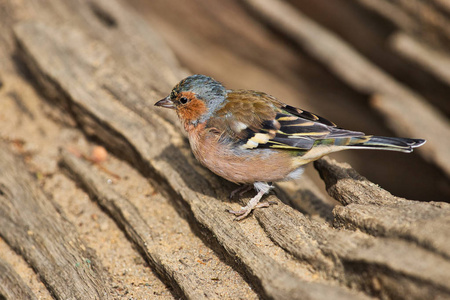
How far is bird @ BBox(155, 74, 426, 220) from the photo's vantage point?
14.4ft

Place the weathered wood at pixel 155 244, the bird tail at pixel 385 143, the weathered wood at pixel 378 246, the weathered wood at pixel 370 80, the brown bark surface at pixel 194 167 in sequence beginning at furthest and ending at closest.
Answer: the weathered wood at pixel 370 80 < the bird tail at pixel 385 143 < the weathered wood at pixel 155 244 < the brown bark surface at pixel 194 167 < the weathered wood at pixel 378 246

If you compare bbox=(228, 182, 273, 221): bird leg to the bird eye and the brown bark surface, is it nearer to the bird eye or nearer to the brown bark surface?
the brown bark surface

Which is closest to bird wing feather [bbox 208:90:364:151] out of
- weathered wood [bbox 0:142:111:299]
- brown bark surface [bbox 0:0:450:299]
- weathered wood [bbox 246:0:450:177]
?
brown bark surface [bbox 0:0:450:299]

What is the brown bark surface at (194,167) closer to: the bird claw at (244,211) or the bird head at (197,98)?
the bird claw at (244,211)

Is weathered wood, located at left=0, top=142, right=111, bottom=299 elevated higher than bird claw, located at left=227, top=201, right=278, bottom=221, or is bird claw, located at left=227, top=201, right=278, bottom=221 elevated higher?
bird claw, located at left=227, top=201, right=278, bottom=221

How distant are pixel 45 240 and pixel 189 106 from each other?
192cm

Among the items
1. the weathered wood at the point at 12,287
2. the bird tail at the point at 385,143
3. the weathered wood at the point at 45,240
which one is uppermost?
the bird tail at the point at 385,143

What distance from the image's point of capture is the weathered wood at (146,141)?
363cm

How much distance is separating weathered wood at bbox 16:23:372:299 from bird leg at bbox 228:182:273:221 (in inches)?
3.9

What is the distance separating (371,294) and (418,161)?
485 centimetres

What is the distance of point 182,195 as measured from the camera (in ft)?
15.6

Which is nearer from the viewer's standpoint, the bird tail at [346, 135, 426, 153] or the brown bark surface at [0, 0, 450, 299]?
the brown bark surface at [0, 0, 450, 299]

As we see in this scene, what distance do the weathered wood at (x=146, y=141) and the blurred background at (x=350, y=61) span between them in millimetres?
3222

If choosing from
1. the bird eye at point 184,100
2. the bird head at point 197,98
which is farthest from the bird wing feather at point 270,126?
the bird eye at point 184,100
